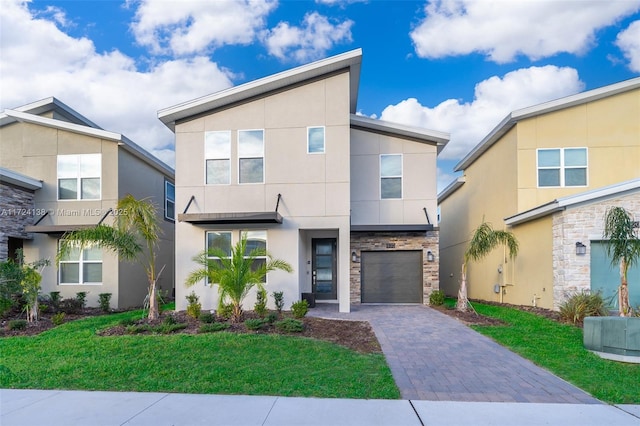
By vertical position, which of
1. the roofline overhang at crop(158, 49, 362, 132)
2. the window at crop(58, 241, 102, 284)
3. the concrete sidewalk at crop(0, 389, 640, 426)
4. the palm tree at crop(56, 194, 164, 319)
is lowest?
the concrete sidewalk at crop(0, 389, 640, 426)

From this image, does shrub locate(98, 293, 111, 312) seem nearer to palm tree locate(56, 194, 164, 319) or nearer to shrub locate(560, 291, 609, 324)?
palm tree locate(56, 194, 164, 319)

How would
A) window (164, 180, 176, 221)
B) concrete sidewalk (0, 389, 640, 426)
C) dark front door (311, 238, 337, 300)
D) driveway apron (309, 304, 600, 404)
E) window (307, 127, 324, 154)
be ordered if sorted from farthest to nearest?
window (164, 180, 176, 221) < dark front door (311, 238, 337, 300) < window (307, 127, 324, 154) < driveway apron (309, 304, 600, 404) < concrete sidewalk (0, 389, 640, 426)

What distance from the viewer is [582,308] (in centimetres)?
988

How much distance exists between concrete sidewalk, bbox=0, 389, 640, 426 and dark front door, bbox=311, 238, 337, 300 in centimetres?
978

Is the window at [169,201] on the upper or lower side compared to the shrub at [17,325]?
upper

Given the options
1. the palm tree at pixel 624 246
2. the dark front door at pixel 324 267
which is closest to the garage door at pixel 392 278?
the dark front door at pixel 324 267

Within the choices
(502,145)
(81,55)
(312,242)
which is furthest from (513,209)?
(81,55)

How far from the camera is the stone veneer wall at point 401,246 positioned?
Result: 1415 cm

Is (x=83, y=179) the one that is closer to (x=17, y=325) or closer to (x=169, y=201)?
(x=169, y=201)

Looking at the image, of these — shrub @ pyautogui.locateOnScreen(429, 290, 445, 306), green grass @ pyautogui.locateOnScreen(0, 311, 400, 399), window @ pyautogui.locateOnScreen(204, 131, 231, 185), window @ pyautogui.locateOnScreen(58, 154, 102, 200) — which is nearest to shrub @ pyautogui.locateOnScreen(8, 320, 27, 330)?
green grass @ pyautogui.locateOnScreen(0, 311, 400, 399)

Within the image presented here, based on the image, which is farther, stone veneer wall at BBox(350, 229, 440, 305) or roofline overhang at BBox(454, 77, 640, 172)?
stone veneer wall at BBox(350, 229, 440, 305)

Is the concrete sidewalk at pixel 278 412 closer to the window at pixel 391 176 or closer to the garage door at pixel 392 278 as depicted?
the garage door at pixel 392 278

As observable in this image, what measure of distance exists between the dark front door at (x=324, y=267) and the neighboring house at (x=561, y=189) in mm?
6485

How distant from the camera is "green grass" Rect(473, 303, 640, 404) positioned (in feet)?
17.3
